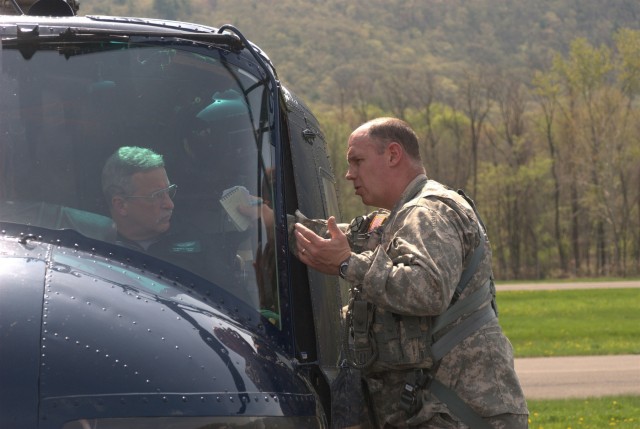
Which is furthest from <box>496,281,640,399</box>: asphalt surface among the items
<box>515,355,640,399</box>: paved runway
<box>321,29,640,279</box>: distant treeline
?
<box>321,29,640,279</box>: distant treeline

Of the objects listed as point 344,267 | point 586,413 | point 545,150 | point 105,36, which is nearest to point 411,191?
point 344,267

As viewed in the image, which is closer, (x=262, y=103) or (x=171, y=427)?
(x=171, y=427)

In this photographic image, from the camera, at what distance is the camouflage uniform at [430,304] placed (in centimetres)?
376

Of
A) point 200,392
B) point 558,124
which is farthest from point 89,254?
point 558,124

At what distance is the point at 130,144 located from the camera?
13.2 ft

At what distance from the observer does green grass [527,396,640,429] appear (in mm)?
10398

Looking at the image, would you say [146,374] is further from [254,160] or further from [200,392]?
[254,160]

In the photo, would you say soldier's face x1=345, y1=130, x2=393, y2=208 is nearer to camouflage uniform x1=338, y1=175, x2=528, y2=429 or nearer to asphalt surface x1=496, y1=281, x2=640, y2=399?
camouflage uniform x1=338, y1=175, x2=528, y2=429

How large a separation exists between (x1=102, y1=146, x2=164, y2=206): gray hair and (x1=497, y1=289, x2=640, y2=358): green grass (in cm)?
1361

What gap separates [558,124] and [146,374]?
2549 inches

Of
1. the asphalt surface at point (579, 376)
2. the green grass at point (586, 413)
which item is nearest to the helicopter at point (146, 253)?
the green grass at point (586, 413)

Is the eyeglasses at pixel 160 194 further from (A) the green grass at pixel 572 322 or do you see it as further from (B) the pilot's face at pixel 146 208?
(A) the green grass at pixel 572 322

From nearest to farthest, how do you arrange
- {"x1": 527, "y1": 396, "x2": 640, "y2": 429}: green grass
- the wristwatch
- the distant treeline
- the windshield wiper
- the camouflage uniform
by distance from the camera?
the camouflage uniform
the wristwatch
the windshield wiper
{"x1": 527, "y1": 396, "x2": 640, "y2": 429}: green grass
the distant treeline

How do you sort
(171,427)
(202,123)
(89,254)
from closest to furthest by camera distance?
1. (171,427)
2. (89,254)
3. (202,123)
